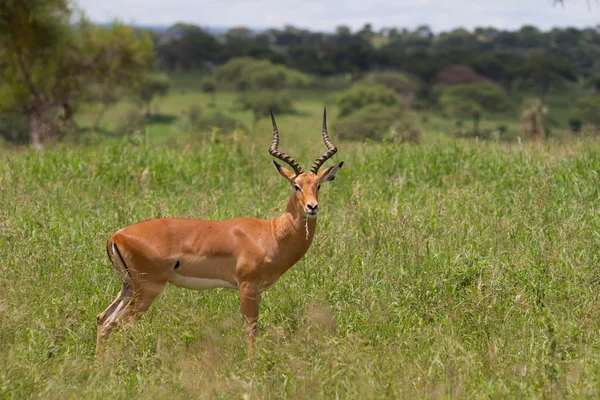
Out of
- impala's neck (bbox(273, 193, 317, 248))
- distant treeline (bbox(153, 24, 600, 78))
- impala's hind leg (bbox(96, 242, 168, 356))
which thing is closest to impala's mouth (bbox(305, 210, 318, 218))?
impala's neck (bbox(273, 193, 317, 248))

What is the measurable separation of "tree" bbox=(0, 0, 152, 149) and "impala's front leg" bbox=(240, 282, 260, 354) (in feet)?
77.9

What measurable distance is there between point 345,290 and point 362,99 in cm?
5571

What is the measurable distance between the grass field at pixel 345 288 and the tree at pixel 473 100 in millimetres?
56129

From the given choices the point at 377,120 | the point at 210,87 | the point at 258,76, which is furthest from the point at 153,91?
the point at 377,120

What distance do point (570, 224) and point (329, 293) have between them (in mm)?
2783

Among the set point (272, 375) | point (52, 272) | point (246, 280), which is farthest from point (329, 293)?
point (52, 272)

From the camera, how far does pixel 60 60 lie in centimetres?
3231

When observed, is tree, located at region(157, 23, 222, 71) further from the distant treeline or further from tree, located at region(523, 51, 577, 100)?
tree, located at region(523, 51, 577, 100)

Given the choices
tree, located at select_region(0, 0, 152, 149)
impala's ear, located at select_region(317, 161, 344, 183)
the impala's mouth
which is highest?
impala's ear, located at select_region(317, 161, 344, 183)

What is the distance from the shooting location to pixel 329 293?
663 cm

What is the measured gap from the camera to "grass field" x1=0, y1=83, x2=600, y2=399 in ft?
16.9

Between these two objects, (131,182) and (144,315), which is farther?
(131,182)

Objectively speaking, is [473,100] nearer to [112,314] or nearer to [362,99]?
[362,99]

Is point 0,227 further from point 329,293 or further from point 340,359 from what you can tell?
point 340,359
